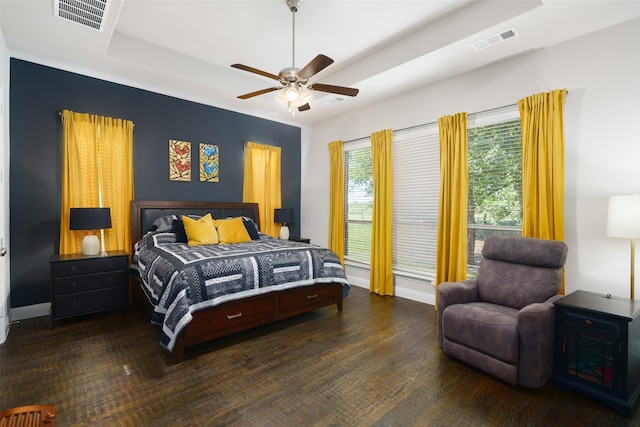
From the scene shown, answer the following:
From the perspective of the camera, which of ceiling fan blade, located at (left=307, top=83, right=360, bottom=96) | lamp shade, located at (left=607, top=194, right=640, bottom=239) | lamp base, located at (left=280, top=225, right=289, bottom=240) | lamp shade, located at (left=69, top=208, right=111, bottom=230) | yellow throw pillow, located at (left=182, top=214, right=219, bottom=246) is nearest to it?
lamp shade, located at (left=607, top=194, right=640, bottom=239)

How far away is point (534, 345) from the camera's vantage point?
2137 mm

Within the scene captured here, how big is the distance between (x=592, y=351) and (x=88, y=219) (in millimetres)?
4688

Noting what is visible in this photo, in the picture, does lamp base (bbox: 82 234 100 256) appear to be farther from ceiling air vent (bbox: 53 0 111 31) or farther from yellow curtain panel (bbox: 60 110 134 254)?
ceiling air vent (bbox: 53 0 111 31)

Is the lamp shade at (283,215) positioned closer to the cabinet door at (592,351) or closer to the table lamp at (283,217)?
the table lamp at (283,217)

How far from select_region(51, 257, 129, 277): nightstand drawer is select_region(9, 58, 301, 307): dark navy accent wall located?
62 centimetres

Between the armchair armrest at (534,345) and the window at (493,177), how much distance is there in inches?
56.5

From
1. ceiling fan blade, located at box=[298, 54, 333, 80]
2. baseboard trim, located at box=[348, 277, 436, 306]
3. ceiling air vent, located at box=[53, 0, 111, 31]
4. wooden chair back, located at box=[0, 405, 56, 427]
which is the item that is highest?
ceiling air vent, located at box=[53, 0, 111, 31]

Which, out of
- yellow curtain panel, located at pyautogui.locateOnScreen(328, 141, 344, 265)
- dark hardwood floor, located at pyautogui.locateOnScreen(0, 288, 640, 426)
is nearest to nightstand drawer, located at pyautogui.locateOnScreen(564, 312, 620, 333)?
dark hardwood floor, located at pyautogui.locateOnScreen(0, 288, 640, 426)

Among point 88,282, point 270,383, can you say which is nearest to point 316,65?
point 270,383

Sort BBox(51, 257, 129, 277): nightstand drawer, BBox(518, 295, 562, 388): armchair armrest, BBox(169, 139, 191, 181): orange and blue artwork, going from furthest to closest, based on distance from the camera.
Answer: BBox(169, 139, 191, 181): orange and blue artwork, BBox(51, 257, 129, 277): nightstand drawer, BBox(518, 295, 562, 388): armchair armrest

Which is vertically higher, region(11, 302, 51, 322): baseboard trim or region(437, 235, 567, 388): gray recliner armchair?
region(437, 235, 567, 388): gray recliner armchair

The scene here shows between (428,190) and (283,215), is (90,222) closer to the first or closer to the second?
(283,215)

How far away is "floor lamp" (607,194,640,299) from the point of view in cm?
228

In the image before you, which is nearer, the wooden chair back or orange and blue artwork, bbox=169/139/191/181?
the wooden chair back
